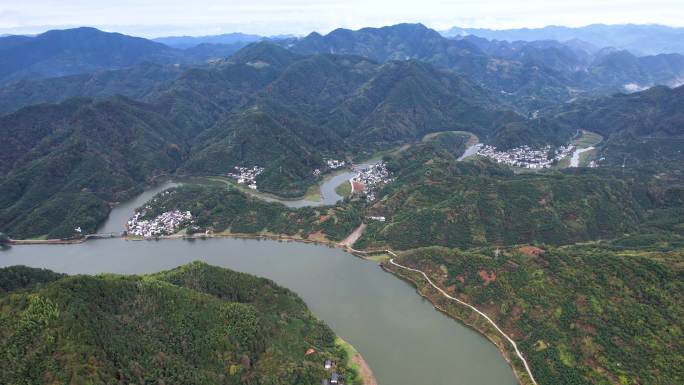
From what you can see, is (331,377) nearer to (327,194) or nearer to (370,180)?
(327,194)

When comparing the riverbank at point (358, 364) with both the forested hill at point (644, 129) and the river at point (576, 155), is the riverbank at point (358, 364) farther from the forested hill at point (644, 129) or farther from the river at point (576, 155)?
the river at point (576, 155)

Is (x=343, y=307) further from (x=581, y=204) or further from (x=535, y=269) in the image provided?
(x=581, y=204)

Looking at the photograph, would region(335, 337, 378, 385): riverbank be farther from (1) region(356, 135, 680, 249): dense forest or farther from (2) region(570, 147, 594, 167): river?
(2) region(570, 147, 594, 167): river

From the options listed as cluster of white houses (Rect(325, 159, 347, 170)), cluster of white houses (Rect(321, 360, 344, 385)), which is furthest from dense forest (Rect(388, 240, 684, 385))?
cluster of white houses (Rect(325, 159, 347, 170))

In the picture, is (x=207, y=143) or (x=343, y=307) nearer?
(x=343, y=307)

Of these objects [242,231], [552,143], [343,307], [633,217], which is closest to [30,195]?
[242,231]
